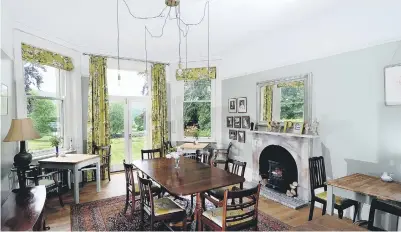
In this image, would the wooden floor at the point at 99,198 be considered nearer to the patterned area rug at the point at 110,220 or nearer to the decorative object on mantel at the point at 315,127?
the patterned area rug at the point at 110,220

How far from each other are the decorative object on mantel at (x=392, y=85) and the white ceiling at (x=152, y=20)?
1146 mm

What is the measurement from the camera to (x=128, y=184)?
10.5ft

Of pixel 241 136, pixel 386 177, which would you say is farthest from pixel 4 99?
pixel 386 177

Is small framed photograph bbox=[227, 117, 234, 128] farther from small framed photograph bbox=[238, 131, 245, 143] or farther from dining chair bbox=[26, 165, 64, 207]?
dining chair bbox=[26, 165, 64, 207]

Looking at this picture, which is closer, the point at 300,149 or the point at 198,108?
the point at 300,149

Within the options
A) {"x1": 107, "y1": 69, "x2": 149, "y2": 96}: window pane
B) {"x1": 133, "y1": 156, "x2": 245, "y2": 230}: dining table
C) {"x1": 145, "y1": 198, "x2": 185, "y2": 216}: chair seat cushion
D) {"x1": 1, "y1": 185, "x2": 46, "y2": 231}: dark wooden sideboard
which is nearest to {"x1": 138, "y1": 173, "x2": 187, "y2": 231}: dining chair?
{"x1": 145, "y1": 198, "x2": 185, "y2": 216}: chair seat cushion

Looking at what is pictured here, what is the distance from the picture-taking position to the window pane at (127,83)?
5605mm

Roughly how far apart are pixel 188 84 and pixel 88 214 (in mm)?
Result: 3819

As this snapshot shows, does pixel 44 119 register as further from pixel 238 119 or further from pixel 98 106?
pixel 238 119

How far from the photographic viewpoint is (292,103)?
3.99m

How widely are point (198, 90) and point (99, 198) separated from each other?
3.41 m

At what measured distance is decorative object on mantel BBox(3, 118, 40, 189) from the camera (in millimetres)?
2795

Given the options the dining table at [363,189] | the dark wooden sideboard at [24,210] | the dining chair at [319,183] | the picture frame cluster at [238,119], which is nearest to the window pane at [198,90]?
the picture frame cluster at [238,119]

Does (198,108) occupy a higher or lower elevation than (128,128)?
higher
